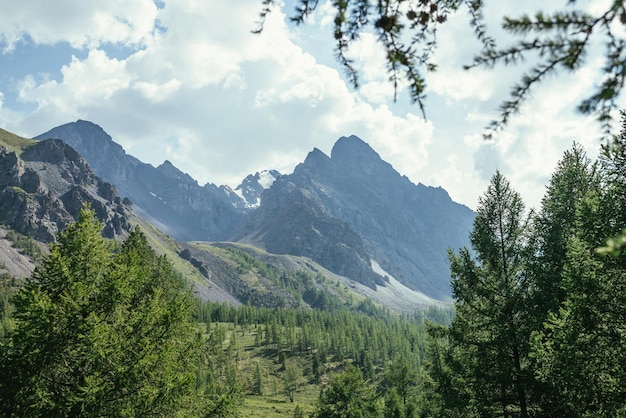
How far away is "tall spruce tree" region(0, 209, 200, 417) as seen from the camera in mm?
10328

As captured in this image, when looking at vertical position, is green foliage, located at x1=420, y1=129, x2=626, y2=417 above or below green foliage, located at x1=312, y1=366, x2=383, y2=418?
above

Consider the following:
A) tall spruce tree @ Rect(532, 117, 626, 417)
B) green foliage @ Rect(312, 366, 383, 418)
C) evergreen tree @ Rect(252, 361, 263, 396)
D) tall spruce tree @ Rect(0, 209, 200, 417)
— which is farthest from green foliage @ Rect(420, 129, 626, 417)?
evergreen tree @ Rect(252, 361, 263, 396)

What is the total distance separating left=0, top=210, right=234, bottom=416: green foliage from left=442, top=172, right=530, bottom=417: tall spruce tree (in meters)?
12.0

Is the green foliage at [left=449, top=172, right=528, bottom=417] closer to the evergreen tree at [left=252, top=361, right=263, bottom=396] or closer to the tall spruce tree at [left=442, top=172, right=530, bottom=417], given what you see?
the tall spruce tree at [left=442, top=172, right=530, bottom=417]

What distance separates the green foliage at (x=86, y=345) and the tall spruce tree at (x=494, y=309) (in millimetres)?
11978

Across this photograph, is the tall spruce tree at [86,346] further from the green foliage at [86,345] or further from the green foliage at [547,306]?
the green foliage at [547,306]

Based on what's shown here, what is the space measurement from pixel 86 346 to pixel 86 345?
1.6 inches

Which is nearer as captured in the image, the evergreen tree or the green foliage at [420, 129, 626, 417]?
the green foliage at [420, 129, 626, 417]

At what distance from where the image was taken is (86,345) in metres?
10.8

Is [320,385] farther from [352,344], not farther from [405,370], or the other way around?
[405,370]

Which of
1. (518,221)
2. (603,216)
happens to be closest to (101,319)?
(603,216)

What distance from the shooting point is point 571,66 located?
3150 millimetres

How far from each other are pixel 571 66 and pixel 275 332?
6028 inches

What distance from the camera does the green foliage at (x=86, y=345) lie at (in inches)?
407
